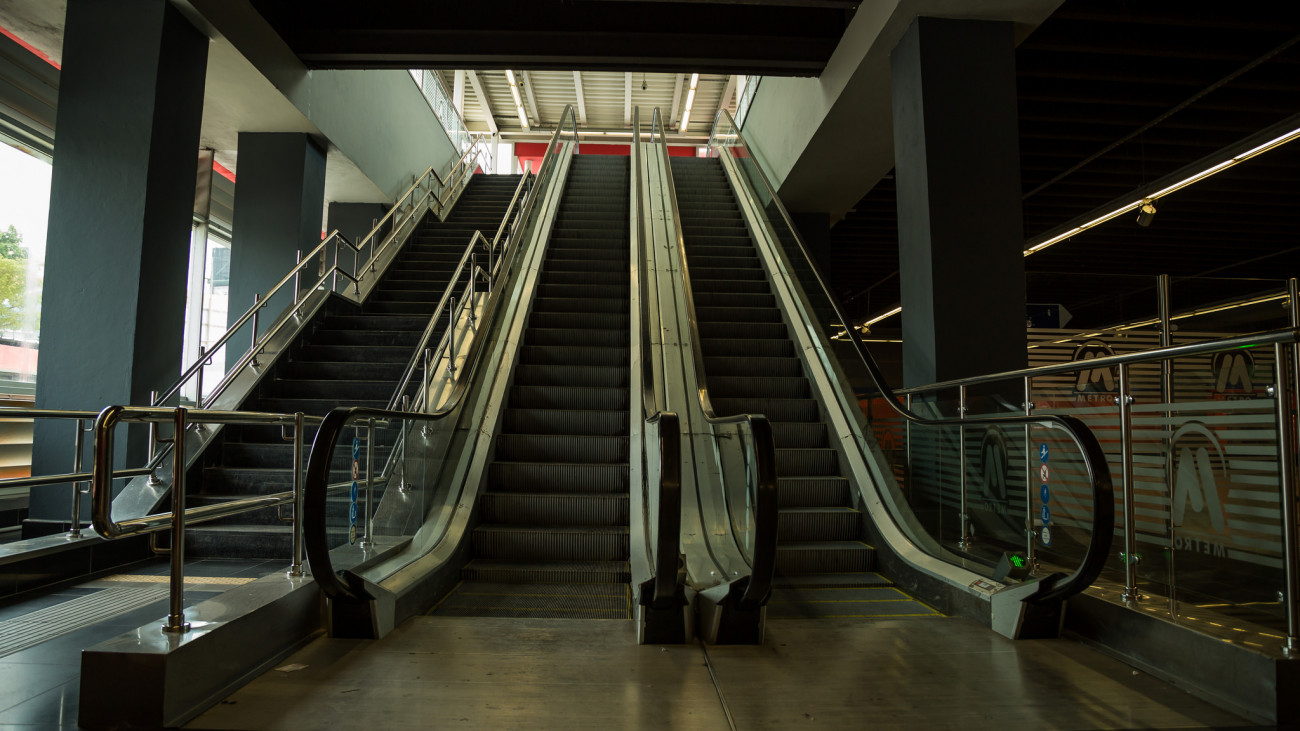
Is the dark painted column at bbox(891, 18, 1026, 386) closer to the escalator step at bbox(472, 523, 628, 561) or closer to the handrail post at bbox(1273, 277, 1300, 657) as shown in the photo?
the escalator step at bbox(472, 523, 628, 561)

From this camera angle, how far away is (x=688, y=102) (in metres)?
21.3

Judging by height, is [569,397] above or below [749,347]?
below

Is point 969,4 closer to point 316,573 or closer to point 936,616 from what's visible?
point 936,616

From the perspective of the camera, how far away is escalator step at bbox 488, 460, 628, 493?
5117 millimetres

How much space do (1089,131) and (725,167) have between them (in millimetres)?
5763

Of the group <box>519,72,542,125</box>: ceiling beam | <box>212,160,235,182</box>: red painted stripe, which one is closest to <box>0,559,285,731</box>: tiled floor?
<box>212,160,235,182</box>: red painted stripe

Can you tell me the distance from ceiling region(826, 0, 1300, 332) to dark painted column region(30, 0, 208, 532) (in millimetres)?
7822

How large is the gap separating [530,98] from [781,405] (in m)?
17.8

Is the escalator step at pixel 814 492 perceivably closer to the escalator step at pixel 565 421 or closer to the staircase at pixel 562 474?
the staircase at pixel 562 474

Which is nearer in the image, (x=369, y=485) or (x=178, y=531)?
(x=178, y=531)

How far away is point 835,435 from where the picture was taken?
5.43 metres

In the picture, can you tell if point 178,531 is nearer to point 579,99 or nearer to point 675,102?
point 579,99

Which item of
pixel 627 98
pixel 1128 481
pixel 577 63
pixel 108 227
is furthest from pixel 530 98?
pixel 1128 481

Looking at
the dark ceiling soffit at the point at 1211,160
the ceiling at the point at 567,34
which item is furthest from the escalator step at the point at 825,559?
the dark ceiling soffit at the point at 1211,160
